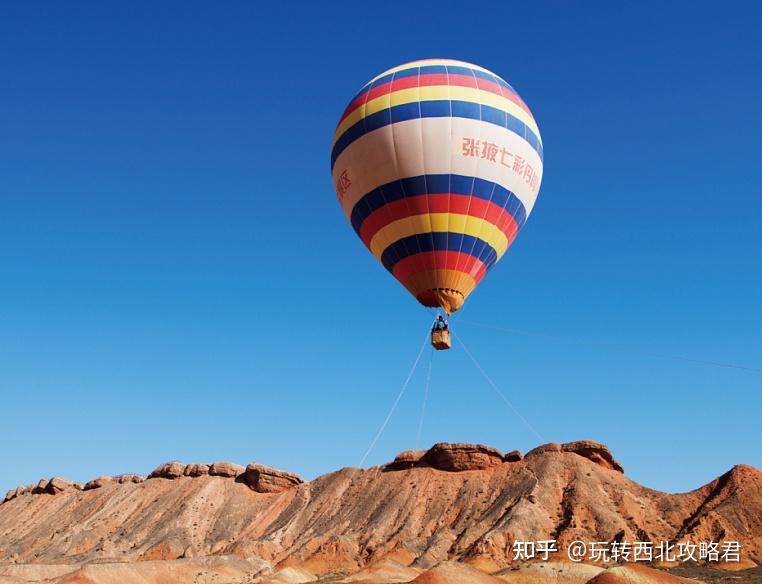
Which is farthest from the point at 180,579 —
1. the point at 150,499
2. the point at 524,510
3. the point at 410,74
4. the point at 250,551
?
the point at 150,499

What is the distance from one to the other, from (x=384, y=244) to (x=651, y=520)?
42989 millimetres

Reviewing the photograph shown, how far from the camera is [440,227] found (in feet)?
99.1

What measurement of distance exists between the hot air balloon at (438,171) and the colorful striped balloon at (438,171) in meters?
0.04

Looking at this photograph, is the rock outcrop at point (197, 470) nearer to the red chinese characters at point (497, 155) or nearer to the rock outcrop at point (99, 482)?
the rock outcrop at point (99, 482)

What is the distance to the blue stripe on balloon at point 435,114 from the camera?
3030 cm

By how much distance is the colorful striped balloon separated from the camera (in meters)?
30.1

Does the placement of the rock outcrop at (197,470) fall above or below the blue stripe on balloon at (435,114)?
below

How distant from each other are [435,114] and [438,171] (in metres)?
2.50

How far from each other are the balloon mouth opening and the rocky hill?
731 inches

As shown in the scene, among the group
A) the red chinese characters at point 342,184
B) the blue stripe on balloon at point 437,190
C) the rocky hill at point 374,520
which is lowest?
the rocky hill at point 374,520

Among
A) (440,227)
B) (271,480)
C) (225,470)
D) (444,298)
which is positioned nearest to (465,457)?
(271,480)

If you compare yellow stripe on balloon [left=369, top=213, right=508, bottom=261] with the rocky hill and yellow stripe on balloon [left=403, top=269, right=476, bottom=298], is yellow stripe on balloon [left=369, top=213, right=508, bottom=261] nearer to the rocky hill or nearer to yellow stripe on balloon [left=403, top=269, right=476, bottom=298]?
yellow stripe on balloon [left=403, top=269, right=476, bottom=298]

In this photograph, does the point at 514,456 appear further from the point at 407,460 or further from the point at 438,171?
the point at 438,171

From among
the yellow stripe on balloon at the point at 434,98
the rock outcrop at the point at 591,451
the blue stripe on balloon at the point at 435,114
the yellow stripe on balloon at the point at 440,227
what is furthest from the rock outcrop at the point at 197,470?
the yellow stripe on balloon at the point at 434,98
